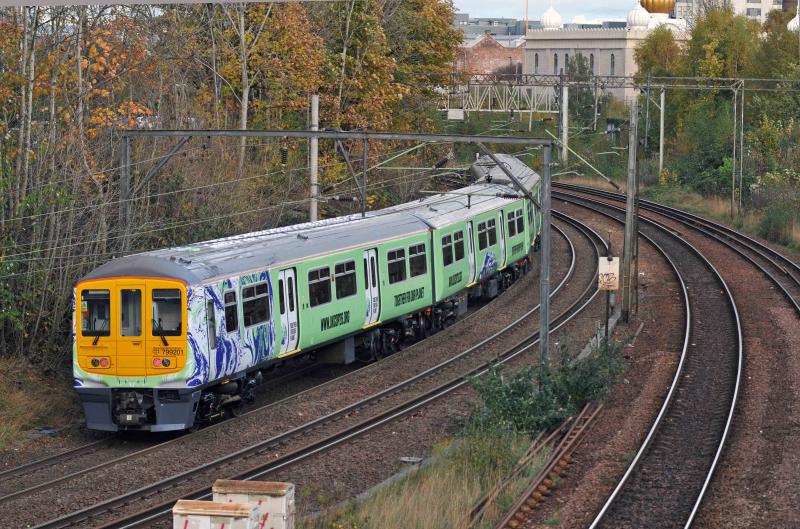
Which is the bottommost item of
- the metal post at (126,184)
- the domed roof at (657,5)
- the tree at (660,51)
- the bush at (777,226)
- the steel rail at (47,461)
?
the steel rail at (47,461)

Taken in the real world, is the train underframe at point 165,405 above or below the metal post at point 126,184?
below

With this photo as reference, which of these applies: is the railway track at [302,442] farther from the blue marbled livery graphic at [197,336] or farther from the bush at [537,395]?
the blue marbled livery graphic at [197,336]

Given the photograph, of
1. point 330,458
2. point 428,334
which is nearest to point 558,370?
point 330,458

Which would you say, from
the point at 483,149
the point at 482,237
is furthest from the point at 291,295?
the point at 482,237

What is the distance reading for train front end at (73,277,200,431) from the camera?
52.6ft

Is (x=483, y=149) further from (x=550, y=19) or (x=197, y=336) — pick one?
(x=550, y=19)

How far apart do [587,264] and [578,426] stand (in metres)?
19.5

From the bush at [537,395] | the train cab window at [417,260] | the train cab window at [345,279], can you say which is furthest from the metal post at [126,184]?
the bush at [537,395]

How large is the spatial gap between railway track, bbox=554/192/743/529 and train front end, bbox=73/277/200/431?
20.3 ft

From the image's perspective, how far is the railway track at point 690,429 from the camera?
13531 millimetres

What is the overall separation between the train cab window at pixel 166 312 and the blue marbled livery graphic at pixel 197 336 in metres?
0.16

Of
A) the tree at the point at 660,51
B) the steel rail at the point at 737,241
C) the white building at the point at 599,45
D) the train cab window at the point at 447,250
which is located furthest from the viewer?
the white building at the point at 599,45

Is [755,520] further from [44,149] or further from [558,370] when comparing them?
[44,149]

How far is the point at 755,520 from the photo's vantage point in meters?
13.2
